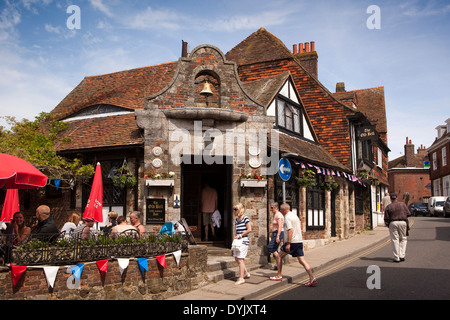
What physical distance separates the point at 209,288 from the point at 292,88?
998 cm

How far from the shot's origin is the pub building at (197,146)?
10500 mm

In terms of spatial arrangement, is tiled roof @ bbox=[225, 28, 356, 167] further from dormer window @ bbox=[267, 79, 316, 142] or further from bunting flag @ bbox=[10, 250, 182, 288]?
bunting flag @ bbox=[10, 250, 182, 288]

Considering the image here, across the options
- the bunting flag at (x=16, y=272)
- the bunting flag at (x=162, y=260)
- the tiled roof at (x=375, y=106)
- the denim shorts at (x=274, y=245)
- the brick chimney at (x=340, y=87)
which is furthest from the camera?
the tiled roof at (x=375, y=106)

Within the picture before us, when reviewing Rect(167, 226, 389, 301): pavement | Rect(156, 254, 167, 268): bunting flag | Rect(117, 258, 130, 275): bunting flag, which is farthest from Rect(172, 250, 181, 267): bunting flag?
Rect(117, 258, 130, 275): bunting flag

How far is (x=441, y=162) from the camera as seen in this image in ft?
131

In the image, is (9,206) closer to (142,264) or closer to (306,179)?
(142,264)

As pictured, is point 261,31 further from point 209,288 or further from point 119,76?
point 209,288

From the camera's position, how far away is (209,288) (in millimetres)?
8086

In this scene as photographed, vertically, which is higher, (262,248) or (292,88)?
(292,88)

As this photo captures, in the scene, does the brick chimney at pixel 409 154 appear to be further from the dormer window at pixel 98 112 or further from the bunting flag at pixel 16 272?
the bunting flag at pixel 16 272

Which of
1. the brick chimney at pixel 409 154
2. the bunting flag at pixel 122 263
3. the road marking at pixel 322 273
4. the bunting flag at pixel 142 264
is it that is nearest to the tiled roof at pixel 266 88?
the road marking at pixel 322 273

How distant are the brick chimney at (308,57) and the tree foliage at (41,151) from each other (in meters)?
13.5

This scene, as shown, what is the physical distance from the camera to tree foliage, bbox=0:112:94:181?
11492 mm
